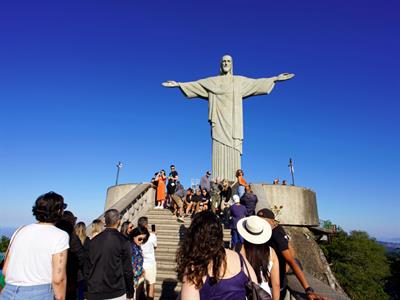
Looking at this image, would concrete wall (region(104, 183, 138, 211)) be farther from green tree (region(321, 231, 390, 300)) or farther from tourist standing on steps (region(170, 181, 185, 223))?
green tree (region(321, 231, 390, 300))

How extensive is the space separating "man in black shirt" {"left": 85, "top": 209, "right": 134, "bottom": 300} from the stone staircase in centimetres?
263

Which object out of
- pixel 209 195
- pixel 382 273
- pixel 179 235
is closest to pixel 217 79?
pixel 209 195

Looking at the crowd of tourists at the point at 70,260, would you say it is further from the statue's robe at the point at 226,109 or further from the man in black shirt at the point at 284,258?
the statue's robe at the point at 226,109

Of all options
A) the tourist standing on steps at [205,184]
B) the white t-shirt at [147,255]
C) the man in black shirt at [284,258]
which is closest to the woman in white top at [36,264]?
the man in black shirt at [284,258]

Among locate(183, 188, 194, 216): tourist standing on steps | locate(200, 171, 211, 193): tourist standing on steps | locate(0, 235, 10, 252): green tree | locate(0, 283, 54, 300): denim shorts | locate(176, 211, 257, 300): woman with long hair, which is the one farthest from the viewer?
locate(0, 235, 10, 252): green tree

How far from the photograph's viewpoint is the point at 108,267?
3.41 metres

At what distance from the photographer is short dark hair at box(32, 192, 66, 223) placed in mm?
2615

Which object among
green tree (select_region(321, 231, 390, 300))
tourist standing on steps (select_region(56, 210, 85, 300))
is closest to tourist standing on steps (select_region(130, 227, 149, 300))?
tourist standing on steps (select_region(56, 210, 85, 300))

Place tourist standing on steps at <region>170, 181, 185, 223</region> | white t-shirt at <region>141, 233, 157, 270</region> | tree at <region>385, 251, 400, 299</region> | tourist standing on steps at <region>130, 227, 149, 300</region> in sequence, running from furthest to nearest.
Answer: tree at <region>385, 251, 400, 299</region> < tourist standing on steps at <region>170, 181, 185, 223</region> < white t-shirt at <region>141, 233, 157, 270</region> < tourist standing on steps at <region>130, 227, 149, 300</region>

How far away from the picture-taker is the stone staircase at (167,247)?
6008mm

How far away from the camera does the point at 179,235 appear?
27.9 ft

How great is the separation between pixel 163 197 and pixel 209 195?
2.02 meters


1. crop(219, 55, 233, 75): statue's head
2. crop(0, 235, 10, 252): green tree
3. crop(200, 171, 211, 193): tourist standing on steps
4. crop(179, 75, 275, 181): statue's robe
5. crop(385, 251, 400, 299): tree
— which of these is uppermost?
crop(219, 55, 233, 75): statue's head

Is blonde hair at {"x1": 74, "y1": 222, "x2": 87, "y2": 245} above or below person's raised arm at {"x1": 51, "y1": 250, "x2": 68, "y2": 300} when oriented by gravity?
above
